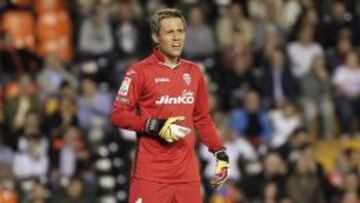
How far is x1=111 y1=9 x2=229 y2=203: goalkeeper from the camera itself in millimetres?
8211

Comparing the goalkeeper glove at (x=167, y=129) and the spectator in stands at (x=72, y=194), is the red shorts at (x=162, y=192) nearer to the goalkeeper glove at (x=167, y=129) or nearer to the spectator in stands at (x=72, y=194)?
the goalkeeper glove at (x=167, y=129)

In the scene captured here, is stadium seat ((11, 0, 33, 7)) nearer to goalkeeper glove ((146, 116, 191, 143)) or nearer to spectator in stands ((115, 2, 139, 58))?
spectator in stands ((115, 2, 139, 58))

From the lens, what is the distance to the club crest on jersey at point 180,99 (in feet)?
27.0

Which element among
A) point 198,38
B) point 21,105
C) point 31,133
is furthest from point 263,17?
point 31,133

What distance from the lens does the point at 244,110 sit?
641 inches

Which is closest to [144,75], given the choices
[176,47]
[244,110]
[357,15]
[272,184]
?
[176,47]

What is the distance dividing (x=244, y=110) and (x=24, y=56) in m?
3.20

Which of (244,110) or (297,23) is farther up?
(297,23)

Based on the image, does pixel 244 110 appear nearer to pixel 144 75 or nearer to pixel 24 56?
pixel 24 56

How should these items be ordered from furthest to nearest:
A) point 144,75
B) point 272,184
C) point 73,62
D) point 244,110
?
point 73,62 < point 244,110 < point 272,184 < point 144,75

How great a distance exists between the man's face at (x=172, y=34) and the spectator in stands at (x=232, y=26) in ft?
30.4

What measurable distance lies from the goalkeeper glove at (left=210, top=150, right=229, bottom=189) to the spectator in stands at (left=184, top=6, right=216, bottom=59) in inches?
344

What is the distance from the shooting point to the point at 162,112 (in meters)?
8.27

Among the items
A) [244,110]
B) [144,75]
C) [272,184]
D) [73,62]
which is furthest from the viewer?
[73,62]
